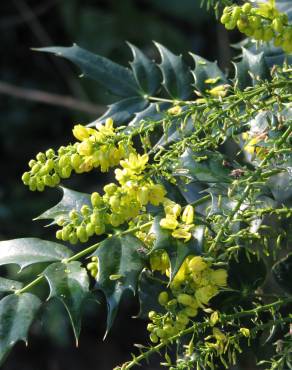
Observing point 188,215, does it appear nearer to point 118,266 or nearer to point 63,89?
point 118,266

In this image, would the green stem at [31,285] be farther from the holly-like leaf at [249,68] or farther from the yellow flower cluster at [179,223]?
the holly-like leaf at [249,68]

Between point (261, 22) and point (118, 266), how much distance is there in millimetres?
417

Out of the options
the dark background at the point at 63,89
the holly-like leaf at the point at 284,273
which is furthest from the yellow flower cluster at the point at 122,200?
the dark background at the point at 63,89

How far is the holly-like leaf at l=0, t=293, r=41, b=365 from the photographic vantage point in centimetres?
112

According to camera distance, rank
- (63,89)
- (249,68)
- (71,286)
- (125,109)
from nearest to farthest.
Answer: (71,286) < (249,68) < (125,109) < (63,89)

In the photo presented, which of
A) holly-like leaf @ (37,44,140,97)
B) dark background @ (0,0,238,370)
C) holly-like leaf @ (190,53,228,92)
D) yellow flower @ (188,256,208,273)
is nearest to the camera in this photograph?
yellow flower @ (188,256,208,273)

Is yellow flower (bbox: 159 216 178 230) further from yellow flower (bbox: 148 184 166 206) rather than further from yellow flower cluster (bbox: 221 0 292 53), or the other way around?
yellow flower cluster (bbox: 221 0 292 53)

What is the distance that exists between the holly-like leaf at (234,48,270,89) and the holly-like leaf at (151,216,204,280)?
0.41 meters

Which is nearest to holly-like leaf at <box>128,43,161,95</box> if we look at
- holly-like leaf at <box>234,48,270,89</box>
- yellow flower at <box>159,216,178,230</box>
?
holly-like leaf at <box>234,48,270,89</box>

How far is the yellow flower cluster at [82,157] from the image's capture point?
1.13 metres

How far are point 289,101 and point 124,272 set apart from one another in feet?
1.20

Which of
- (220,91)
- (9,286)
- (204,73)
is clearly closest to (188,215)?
(220,91)

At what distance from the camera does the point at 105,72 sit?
64.4 inches

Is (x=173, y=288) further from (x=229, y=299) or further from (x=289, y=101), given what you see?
(x=289, y=101)
